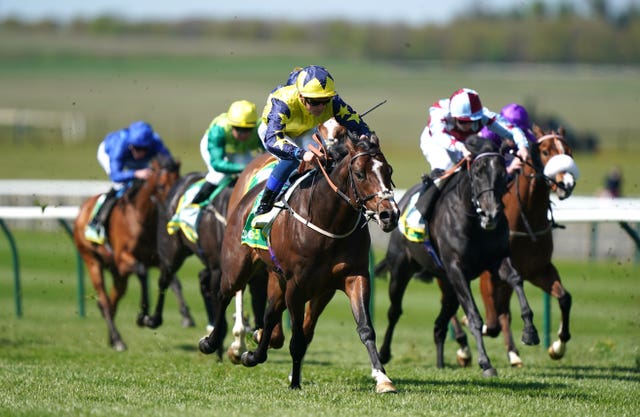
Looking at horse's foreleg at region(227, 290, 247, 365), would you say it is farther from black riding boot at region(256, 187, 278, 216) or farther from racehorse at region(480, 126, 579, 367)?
racehorse at region(480, 126, 579, 367)

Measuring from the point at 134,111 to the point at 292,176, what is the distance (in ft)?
183

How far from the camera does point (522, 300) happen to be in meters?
8.23

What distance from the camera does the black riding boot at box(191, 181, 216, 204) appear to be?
1015 centimetres

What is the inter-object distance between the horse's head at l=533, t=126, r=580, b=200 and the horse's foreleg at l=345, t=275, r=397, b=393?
8.81 feet

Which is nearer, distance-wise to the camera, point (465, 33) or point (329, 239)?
point (329, 239)

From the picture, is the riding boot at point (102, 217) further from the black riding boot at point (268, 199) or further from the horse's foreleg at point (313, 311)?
the horse's foreleg at point (313, 311)

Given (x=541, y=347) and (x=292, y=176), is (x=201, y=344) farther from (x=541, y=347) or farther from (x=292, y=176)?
(x=541, y=347)

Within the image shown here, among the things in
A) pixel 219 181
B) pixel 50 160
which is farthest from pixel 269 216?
pixel 50 160

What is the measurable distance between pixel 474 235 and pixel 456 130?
1.05m

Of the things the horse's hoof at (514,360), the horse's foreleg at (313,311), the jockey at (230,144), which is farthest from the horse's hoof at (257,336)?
the horse's hoof at (514,360)

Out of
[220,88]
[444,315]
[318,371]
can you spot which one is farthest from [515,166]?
[220,88]

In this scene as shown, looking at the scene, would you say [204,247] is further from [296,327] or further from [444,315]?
[296,327]

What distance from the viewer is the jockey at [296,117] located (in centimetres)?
719

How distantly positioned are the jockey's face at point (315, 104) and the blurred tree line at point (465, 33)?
208 feet
